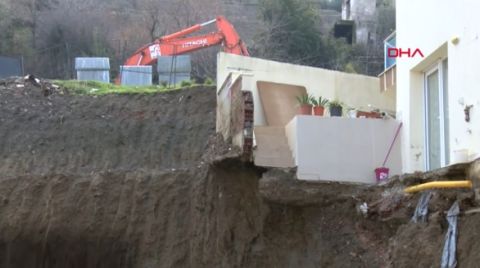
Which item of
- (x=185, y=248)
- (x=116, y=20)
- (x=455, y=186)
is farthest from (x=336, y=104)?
(x=116, y=20)

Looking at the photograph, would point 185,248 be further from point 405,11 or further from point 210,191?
point 405,11

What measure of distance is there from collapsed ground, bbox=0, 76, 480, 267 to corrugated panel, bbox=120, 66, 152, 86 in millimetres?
4471

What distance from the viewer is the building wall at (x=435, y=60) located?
8.31m

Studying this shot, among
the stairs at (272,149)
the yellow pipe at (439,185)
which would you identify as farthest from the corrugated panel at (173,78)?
the yellow pipe at (439,185)

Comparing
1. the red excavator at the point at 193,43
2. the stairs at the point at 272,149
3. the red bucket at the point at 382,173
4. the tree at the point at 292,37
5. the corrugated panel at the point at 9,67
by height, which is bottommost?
the red bucket at the point at 382,173

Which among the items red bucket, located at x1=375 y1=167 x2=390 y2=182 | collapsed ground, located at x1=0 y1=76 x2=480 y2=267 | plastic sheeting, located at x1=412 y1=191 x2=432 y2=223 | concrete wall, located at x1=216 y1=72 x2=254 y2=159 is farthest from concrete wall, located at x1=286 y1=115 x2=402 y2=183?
plastic sheeting, located at x1=412 y1=191 x2=432 y2=223

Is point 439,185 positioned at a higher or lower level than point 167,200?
higher

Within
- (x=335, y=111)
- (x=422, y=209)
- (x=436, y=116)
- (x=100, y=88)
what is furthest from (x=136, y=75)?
(x=422, y=209)

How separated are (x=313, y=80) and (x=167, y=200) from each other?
15.7 feet

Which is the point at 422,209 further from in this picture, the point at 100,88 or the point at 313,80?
the point at 100,88

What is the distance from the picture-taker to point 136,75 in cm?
2342

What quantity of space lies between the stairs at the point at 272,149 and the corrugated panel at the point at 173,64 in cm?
1086

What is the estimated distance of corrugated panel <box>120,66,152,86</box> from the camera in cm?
2314

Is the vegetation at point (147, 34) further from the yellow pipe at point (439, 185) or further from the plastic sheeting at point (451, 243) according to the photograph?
the plastic sheeting at point (451, 243)
